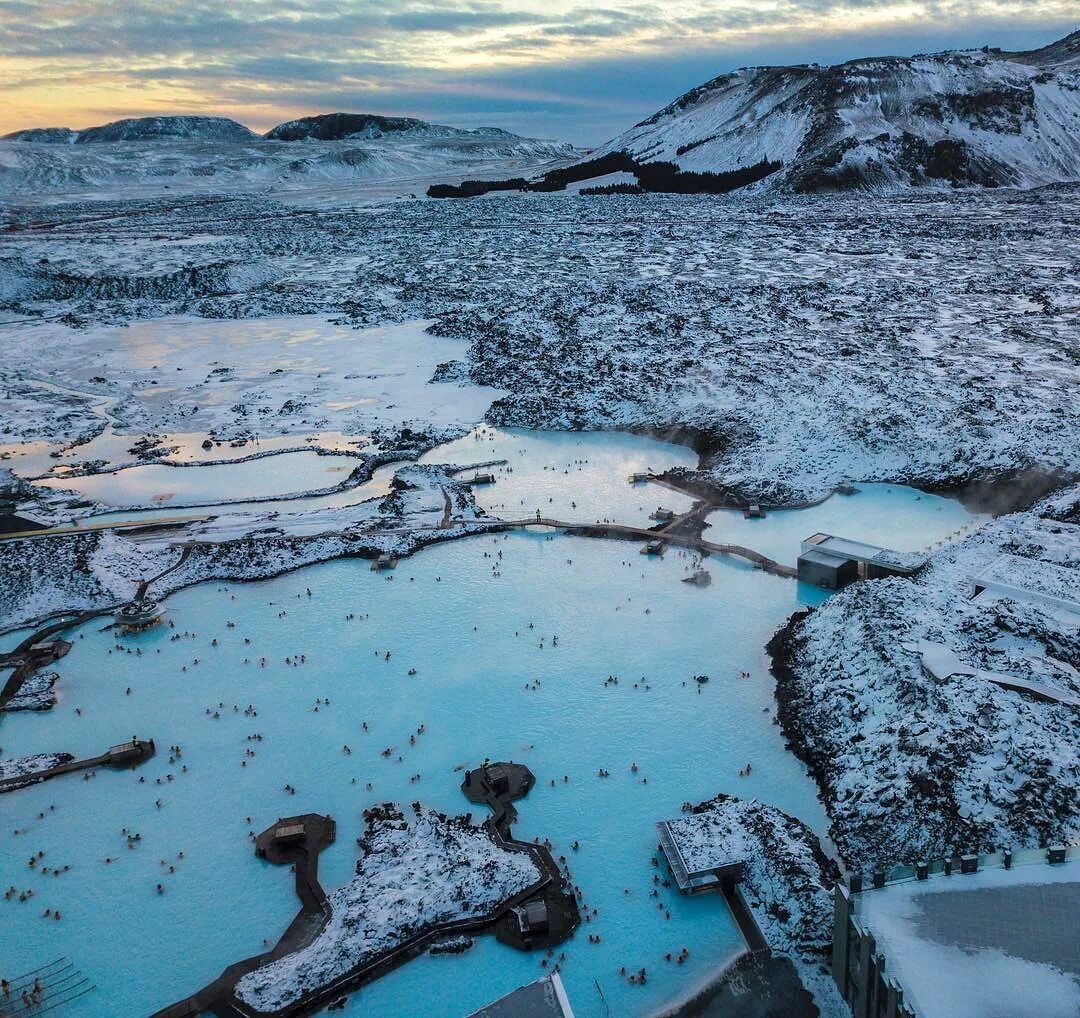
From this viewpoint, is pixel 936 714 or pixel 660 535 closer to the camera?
pixel 936 714

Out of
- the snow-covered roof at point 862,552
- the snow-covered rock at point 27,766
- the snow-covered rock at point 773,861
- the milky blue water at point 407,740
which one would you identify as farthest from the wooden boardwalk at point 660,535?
the snow-covered rock at point 27,766

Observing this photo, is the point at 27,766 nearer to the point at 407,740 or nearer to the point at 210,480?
the point at 407,740

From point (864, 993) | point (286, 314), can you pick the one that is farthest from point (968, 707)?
point (286, 314)

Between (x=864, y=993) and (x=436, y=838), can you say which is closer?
(x=864, y=993)

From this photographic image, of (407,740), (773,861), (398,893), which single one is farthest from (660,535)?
(398,893)

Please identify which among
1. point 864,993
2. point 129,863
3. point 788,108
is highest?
point 788,108

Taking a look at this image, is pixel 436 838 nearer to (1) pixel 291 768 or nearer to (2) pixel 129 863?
(1) pixel 291 768

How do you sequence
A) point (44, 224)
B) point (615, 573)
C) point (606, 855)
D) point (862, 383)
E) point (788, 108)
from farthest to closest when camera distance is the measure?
point (788, 108) → point (44, 224) → point (862, 383) → point (615, 573) → point (606, 855)
